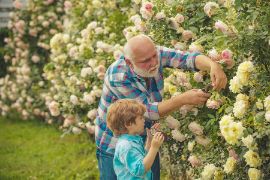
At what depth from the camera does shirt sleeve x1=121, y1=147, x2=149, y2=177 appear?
12.8ft

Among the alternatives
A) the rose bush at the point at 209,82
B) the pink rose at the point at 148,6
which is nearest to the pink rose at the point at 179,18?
the rose bush at the point at 209,82

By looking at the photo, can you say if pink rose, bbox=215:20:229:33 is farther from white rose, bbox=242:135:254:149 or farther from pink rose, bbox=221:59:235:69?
white rose, bbox=242:135:254:149

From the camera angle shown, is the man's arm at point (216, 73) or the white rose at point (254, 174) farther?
the man's arm at point (216, 73)

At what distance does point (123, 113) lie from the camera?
3.88m

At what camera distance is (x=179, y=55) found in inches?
164

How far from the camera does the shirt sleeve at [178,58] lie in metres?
4.14

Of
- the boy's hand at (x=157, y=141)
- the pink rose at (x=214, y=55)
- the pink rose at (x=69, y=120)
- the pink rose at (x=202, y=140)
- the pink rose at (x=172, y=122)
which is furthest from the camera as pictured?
the pink rose at (x=69, y=120)

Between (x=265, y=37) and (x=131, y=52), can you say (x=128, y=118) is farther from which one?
(x=265, y=37)

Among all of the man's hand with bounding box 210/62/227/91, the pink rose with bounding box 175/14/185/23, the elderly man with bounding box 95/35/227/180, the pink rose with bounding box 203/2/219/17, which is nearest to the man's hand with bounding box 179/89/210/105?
the elderly man with bounding box 95/35/227/180

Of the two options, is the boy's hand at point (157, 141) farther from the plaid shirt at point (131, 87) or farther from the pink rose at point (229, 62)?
the pink rose at point (229, 62)

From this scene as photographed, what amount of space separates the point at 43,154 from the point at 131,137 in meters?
4.38

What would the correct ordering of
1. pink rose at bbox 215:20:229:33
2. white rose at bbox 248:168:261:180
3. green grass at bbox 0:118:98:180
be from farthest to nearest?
1. green grass at bbox 0:118:98:180
2. pink rose at bbox 215:20:229:33
3. white rose at bbox 248:168:261:180

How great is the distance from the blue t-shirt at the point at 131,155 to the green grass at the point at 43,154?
2865 millimetres

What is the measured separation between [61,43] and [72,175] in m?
1.52
